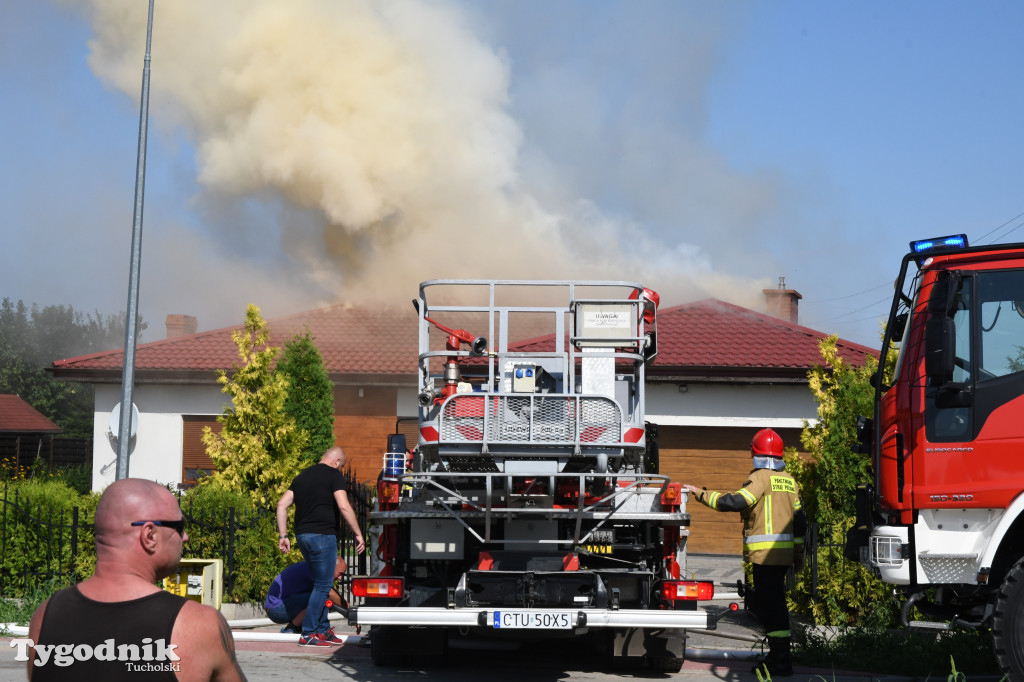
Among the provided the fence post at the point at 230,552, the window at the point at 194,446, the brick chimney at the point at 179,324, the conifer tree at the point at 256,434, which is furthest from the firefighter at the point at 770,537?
the brick chimney at the point at 179,324

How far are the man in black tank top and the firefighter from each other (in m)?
5.46

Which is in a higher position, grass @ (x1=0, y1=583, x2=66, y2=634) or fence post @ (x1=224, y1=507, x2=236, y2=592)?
fence post @ (x1=224, y1=507, x2=236, y2=592)

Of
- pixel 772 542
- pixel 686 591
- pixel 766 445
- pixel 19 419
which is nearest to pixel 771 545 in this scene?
pixel 772 542

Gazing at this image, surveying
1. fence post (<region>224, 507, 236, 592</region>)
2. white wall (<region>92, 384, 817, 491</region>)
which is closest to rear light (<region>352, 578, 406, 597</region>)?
fence post (<region>224, 507, 236, 592</region>)

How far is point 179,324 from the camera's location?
86.5ft

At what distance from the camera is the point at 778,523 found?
7.93m

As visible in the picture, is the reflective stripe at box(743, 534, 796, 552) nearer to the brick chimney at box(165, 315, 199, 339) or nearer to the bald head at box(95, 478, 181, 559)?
the bald head at box(95, 478, 181, 559)

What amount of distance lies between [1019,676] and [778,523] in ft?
6.86

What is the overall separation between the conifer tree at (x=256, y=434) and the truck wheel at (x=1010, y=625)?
31.1 ft

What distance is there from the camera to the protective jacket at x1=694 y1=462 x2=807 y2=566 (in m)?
7.84

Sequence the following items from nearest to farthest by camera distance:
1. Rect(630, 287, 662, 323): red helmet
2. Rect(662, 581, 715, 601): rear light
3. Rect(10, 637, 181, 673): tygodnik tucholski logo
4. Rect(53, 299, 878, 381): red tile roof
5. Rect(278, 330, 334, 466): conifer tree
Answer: Rect(10, 637, 181, 673): tygodnik tucholski logo, Rect(662, 581, 715, 601): rear light, Rect(630, 287, 662, 323): red helmet, Rect(278, 330, 334, 466): conifer tree, Rect(53, 299, 878, 381): red tile roof

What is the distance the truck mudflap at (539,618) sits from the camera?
680 cm

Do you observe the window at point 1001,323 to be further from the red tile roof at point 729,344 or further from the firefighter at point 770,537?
the red tile roof at point 729,344

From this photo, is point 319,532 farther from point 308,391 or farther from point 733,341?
point 733,341
